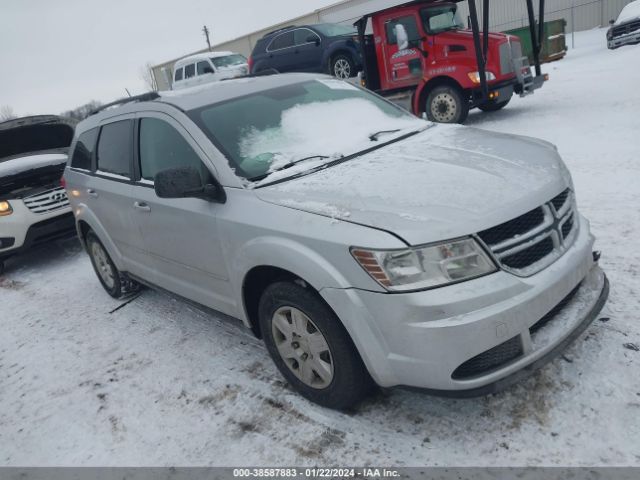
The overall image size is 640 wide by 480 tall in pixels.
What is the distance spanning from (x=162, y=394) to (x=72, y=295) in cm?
274

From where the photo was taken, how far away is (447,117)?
9.65m

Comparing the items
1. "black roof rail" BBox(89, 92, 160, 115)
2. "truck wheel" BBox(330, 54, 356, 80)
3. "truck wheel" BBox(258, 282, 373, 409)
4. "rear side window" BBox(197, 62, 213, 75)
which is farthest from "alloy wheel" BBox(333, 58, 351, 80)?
"truck wheel" BBox(258, 282, 373, 409)

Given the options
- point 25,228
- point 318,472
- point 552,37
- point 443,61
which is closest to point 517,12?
point 552,37

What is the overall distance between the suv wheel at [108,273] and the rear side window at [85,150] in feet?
2.24

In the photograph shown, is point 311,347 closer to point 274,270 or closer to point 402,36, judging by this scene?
point 274,270

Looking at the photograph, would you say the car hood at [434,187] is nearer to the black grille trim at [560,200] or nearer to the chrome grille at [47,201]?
the black grille trim at [560,200]

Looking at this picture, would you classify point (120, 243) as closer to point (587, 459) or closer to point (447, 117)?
point (587, 459)

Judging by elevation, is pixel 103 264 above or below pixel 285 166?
below

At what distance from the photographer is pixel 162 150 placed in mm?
3539

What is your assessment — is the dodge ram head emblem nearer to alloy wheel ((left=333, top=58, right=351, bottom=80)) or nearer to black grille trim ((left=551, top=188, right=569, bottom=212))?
black grille trim ((left=551, top=188, right=569, bottom=212))

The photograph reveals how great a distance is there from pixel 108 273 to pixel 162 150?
6.49 feet

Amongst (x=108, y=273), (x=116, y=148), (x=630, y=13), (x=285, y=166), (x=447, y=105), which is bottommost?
(x=108, y=273)

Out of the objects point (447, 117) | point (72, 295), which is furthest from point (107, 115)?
point (447, 117)

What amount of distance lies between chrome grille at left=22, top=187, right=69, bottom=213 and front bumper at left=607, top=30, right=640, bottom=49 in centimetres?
1637
